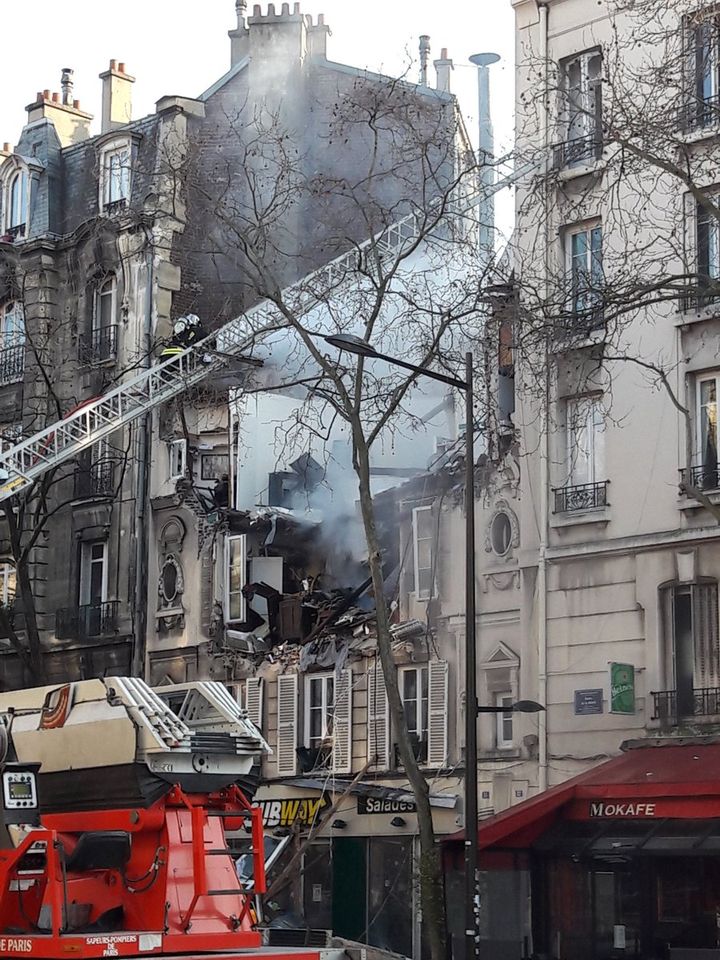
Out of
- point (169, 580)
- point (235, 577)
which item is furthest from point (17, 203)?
point (235, 577)

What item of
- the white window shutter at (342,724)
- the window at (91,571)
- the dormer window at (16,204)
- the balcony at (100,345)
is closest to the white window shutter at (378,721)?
the white window shutter at (342,724)

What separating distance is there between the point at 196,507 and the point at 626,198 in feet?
35.1

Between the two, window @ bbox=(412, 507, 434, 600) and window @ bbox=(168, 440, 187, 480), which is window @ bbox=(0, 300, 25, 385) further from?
window @ bbox=(412, 507, 434, 600)

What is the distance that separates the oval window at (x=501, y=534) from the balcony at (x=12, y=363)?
13.4 meters

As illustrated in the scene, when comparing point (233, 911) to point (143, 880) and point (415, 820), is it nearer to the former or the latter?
point (143, 880)

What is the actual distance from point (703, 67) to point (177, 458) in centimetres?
1514

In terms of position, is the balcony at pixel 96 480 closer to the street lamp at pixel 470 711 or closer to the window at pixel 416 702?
the window at pixel 416 702

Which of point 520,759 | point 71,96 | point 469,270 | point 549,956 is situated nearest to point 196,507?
point 469,270

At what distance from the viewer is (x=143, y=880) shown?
1236cm

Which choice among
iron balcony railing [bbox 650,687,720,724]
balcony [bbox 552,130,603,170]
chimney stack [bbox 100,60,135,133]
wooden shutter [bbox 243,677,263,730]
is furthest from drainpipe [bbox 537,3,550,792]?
chimney stack [bbox 100,60,135,133]

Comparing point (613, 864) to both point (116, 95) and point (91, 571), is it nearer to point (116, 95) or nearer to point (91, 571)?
point (91, 571)

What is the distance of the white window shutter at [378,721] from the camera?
88.0 feet

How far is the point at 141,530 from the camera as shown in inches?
1265

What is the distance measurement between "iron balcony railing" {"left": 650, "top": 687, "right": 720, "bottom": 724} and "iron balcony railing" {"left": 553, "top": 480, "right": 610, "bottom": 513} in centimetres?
314
